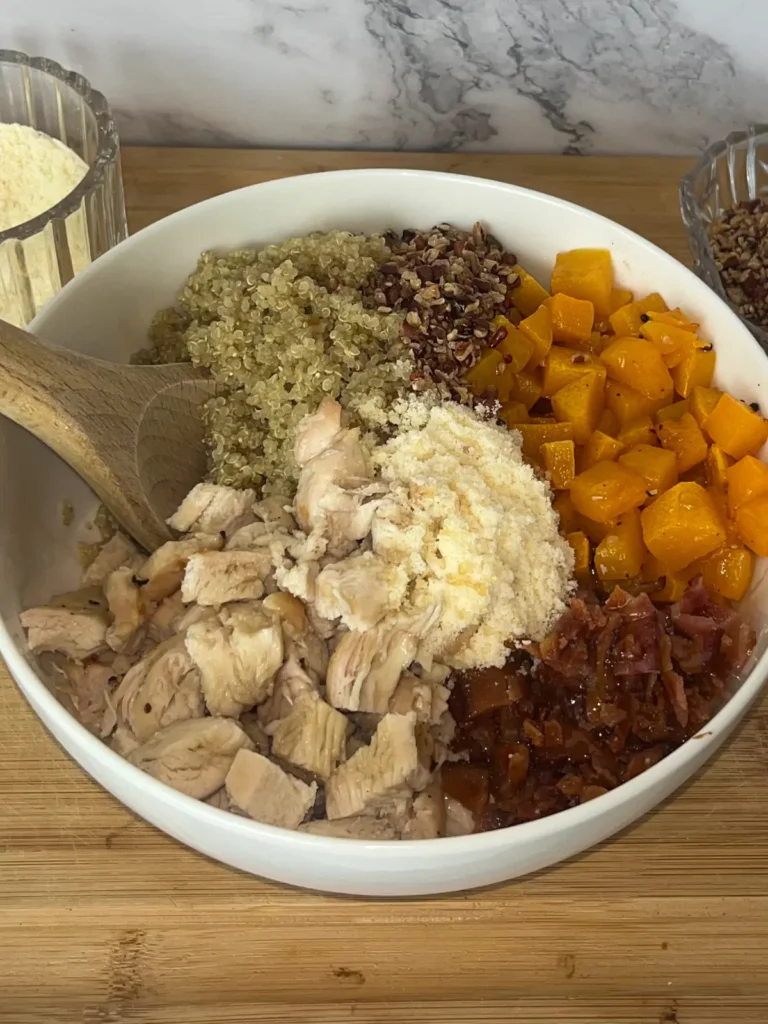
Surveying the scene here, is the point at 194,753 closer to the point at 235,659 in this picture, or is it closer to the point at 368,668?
the point at 235,659

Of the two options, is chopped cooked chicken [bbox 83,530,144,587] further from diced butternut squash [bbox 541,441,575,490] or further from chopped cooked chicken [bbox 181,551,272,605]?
diced butternut squash [bbox 541,441,575,490]

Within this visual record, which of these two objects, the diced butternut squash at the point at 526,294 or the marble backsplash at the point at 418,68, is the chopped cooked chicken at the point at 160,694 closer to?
the diced butternut squash at the point at 526,294

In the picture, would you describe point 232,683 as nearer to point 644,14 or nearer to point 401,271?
point 401,271

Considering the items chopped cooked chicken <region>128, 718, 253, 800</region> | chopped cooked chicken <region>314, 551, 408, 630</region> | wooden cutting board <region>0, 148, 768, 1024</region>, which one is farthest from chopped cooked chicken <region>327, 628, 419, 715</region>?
wooden cutting board <region>0, 148, 768, 1024</region>

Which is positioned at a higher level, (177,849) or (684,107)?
(684,107)

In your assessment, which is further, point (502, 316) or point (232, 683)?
point (502, 316)

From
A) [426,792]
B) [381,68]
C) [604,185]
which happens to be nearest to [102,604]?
[426,792]

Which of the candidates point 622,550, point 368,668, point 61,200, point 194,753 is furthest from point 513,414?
point 61,200
